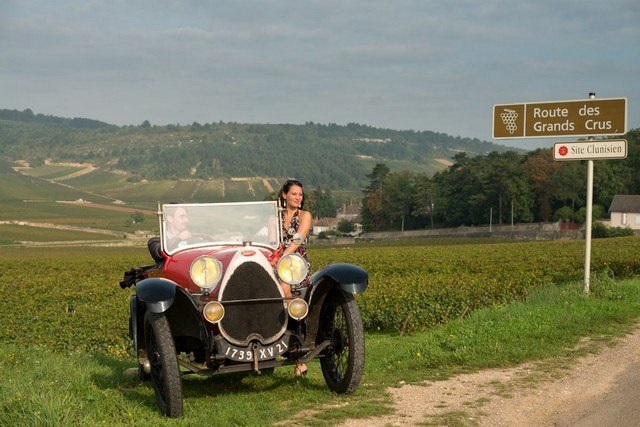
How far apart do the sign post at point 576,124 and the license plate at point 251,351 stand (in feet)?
22.2

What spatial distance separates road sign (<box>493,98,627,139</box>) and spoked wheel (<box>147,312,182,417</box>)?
7.94 m

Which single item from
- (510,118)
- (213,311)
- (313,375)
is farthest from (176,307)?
(510,118)

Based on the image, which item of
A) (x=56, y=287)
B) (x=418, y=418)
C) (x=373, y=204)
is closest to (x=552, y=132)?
(x=418, y=418)

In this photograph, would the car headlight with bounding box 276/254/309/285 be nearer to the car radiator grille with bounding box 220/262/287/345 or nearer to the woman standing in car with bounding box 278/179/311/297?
the car radiator grille with bounding box 220/262/287/345

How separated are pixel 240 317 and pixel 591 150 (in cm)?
770

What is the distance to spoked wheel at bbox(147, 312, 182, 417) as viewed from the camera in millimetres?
6371

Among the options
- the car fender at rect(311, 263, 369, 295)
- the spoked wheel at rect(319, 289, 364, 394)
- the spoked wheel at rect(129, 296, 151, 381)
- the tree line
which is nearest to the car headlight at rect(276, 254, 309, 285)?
the car fender at rect(311, 263, 369, 295)

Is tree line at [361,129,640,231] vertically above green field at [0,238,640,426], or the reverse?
tree line at [361,129,640,231]

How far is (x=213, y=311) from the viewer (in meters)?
6.62

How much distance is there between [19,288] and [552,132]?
17.9 metres

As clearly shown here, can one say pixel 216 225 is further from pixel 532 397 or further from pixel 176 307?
pixel 532 397

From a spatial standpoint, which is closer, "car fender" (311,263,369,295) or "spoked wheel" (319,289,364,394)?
"spoked wheel" (319,289,364,394)

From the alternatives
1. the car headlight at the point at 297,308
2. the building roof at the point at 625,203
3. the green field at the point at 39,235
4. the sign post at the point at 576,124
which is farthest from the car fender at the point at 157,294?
the building roof at the point at 625,203

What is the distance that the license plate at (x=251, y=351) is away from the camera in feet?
22.0
